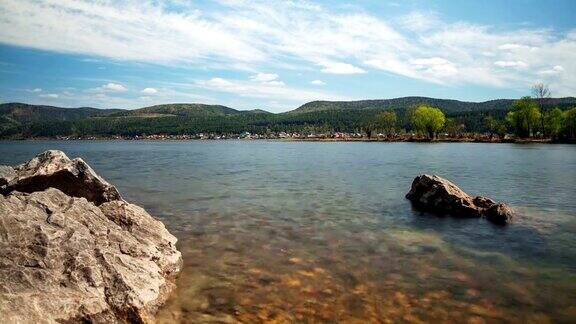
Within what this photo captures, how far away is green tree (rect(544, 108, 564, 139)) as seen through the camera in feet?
498

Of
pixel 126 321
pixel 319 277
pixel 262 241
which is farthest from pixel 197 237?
pixel 126 321

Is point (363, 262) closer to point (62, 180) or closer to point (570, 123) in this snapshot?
point (62, 180)

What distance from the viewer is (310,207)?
26391mm

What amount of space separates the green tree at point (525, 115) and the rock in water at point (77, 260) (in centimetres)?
16984

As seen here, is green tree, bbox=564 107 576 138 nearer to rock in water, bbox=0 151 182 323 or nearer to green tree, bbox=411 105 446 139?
green tree, bbox=411 105 446 139

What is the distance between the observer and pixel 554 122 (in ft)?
506

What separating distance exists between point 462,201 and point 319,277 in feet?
45.3

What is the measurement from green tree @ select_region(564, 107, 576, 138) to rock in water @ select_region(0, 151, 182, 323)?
16395 centimetres

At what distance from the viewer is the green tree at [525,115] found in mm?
154250

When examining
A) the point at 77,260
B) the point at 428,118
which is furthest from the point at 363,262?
the point at 428,118

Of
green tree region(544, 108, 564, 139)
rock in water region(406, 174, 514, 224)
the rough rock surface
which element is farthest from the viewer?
green tree region(544, 108, 564, 139)

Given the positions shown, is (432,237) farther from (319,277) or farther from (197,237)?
(197,237)

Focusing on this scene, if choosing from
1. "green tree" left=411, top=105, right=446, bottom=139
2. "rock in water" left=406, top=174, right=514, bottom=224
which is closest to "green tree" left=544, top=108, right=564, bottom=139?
"green tree" left=411, top=105, right=446, bottom=139

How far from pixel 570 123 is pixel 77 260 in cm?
17065
